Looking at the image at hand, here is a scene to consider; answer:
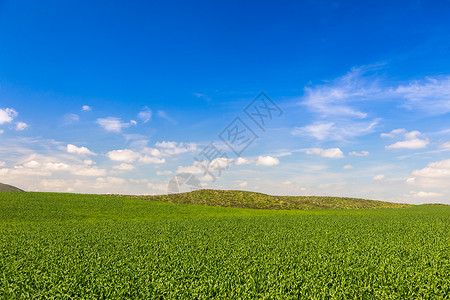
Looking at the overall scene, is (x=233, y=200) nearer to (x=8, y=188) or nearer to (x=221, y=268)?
(x=221, y=268)

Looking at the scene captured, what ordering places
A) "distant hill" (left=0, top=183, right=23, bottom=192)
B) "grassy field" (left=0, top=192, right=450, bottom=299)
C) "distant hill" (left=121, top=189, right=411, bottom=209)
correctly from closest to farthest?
"grassy field" (left=0, top=192, right=450, bottom=299), "distant hill" (left=121, top=189, right=411, bottom=209), "distant hill" (left=0, top=183, right=23, bottom=192)

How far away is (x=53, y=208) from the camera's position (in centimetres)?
3903

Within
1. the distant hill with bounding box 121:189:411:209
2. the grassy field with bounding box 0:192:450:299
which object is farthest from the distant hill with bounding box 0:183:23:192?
the grassy field with bounding box 0:192:450:299

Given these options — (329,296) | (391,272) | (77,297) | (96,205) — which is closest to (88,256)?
(77,297)

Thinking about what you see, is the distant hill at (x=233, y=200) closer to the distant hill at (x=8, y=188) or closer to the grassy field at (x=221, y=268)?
the grassy field at (x=221, y=268)

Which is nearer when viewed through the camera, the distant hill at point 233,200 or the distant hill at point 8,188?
the distant hill at point 233,200

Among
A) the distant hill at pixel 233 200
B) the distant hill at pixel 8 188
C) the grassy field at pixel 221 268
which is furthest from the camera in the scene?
the distant hill at pixel 8 188

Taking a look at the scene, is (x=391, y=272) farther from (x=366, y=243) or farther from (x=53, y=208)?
(x=53, y=208)

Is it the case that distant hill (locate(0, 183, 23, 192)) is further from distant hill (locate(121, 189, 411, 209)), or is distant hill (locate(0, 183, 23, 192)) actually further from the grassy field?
the grassy field

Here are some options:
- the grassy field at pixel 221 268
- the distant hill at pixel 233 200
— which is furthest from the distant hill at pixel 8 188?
the grassy field at pixel 221 268

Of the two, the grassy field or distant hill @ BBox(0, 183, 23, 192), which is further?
distant hill @ BBox(0, 183, 23, 192)

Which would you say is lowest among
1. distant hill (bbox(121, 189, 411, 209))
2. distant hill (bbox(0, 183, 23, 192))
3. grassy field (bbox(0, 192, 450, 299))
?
grassy field (bbox(0, 192, 450, 299))

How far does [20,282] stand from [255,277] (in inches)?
315

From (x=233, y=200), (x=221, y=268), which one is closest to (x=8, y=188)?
(x=233, y=200)
